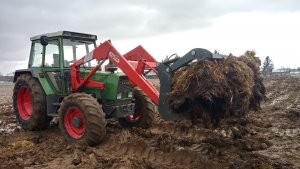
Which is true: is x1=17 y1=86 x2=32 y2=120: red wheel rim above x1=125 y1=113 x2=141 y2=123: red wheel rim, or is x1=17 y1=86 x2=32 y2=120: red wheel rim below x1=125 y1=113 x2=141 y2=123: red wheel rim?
above

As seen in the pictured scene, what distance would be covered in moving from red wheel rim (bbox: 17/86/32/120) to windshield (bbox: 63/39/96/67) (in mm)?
1584

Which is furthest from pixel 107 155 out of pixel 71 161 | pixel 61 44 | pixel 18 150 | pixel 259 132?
pixel 259 132

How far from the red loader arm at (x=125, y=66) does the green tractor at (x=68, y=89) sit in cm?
3

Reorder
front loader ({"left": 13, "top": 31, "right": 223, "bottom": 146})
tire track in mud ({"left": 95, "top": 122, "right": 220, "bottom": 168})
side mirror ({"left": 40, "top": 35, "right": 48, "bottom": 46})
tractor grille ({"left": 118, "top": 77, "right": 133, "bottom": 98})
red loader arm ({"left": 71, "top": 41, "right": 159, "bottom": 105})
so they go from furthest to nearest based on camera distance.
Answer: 1. side mirror ({"left": 40, "top": 35, "right": 48, "bottom": 46})
2. tractor grille ({"left": 118, "top": 77, "right": 133, "bottom": 98})
3. front loader ({"left": 13, "top": 31, "right": 223, "bottom": 146})
4. red loader arm ({"left": 71, "top": 41, "right": 159, "bottom": 105})
5. tire track in mud ({"left": 95, "top": 122, "right": 220, "bottom": 168})

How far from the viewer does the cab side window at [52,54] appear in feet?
28.3

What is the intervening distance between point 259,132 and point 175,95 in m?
3.33

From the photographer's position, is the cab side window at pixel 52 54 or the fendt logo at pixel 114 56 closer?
the fendt logo at pixel 114 56

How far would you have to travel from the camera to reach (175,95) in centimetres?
609

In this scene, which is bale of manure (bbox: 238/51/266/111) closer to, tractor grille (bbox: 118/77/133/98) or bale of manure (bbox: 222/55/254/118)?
bale of manure (bbox: 222/55/254/118)

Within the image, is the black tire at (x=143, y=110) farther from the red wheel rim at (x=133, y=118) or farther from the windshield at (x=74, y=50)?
the windshield at (x=74, y=50)

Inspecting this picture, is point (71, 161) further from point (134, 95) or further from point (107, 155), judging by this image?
point (134, 95)

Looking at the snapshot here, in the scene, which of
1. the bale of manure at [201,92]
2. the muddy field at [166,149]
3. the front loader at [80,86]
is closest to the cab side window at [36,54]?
the front loader at [80,86]

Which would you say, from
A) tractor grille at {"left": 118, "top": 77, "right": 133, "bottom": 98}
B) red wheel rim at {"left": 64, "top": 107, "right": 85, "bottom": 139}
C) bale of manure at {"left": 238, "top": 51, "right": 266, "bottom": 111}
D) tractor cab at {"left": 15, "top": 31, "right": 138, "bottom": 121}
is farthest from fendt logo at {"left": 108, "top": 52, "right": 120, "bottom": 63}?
bale of manure at {"left": 238, "top": 51, "right": 266, "bottom": 111}

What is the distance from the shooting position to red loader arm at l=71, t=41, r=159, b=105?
691 cm
